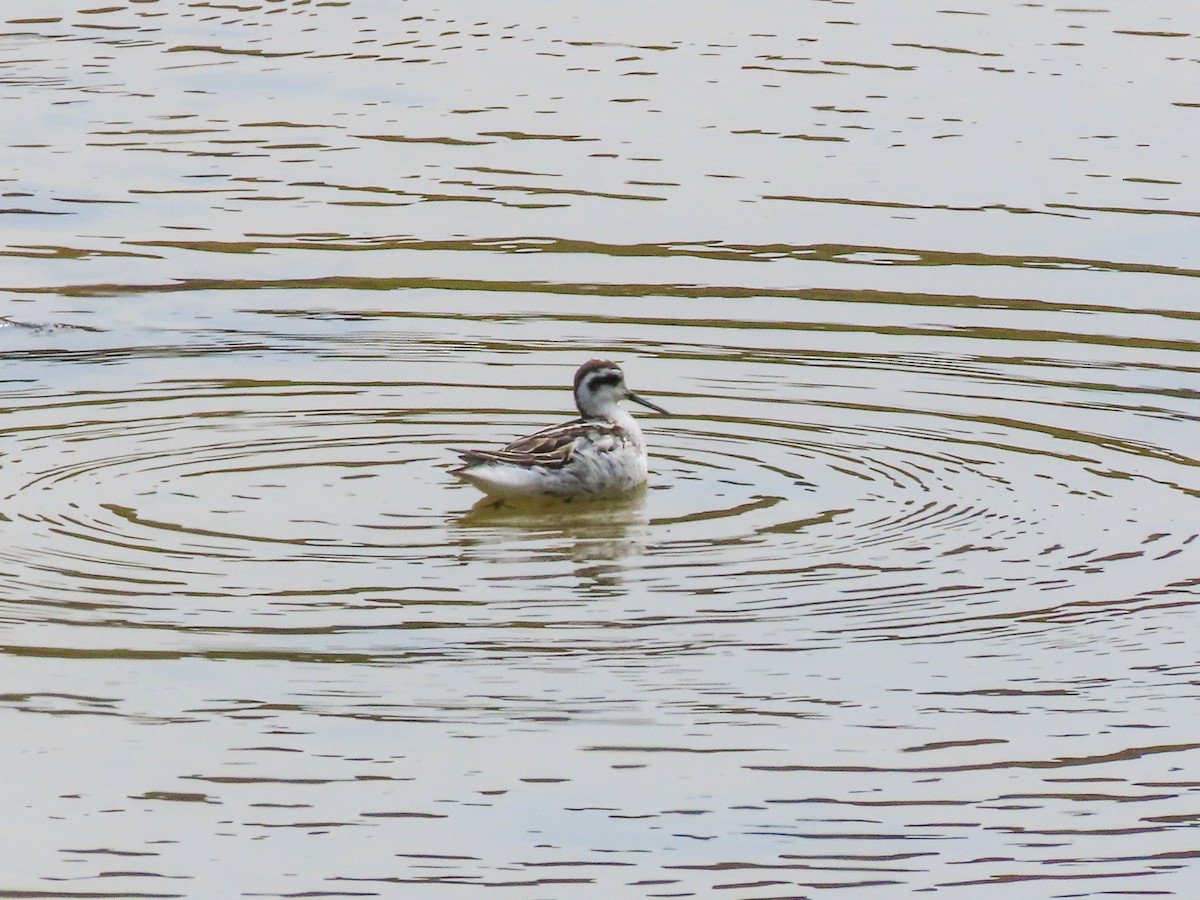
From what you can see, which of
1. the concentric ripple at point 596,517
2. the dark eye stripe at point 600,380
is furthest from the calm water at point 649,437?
the dark eye stripe at point 600,380

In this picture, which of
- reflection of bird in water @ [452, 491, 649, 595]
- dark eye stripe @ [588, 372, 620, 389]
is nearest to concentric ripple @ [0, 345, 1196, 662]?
reflection of bird in water @ [452, 491, 649, 595]

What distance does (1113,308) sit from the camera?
16.3 metres

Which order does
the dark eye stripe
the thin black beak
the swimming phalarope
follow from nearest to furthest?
the swimming phalarope < the dark eye stripe < the thin black beak

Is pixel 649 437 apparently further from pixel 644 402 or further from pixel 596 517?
pixel 596 517

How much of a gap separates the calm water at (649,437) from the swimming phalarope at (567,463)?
0.16 meters

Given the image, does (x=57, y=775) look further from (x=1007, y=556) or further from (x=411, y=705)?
(x=1007, y=556)

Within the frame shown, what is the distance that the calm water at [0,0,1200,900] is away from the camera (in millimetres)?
8938

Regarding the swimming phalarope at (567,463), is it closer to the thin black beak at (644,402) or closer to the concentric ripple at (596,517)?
the concentric ripple at (596,517)


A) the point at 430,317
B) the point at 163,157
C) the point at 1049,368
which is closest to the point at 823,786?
the point at 1049,368

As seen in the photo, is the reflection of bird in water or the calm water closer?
the calm water

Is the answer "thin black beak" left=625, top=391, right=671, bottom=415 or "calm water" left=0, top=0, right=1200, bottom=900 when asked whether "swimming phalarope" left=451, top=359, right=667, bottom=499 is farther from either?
"thin black beak" left=625, top=391, right=671, bottom=415

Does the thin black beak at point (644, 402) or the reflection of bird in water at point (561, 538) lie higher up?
the thin black beak at point (644, 402)

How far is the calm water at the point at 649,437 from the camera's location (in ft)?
29.3

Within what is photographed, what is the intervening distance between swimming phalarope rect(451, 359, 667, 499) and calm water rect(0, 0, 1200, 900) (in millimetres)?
164
